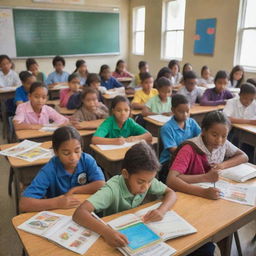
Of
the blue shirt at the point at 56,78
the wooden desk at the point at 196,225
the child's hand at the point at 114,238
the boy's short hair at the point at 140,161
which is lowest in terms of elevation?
the wooden desk at the point at 196,225

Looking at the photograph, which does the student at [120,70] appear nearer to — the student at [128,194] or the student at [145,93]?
the student at [145,93]

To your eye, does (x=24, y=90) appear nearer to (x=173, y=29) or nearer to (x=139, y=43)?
(x=173, y=29)

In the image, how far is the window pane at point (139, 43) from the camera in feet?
27.6

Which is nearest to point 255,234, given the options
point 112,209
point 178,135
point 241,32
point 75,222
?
point 178,135

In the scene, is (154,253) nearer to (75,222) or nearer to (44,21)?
(75,222)

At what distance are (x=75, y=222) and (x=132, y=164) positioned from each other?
36 cm

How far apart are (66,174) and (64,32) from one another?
6600 mm

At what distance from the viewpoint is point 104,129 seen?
8.18 feet

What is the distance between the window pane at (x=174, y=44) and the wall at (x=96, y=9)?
1.69m

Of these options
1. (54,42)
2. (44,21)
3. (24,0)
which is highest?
(24,0)

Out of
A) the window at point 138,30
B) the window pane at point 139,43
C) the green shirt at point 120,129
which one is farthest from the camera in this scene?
the window pane at point 139,43

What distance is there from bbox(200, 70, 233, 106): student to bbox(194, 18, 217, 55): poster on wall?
7.25 feet

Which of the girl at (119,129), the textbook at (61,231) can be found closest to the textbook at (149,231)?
the textbook at (61,231)

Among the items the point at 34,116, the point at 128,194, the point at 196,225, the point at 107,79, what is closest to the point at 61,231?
the point at 128,194
